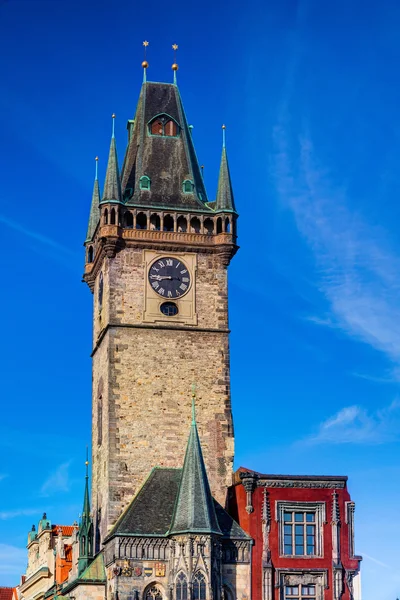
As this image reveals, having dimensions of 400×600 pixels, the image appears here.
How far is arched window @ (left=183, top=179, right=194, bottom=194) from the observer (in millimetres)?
78625

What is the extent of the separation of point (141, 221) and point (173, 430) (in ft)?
39.7

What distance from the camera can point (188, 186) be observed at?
78.7m

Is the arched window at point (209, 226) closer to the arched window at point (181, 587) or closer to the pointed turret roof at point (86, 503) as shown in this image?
the pointed turret roof at point (86, 503)

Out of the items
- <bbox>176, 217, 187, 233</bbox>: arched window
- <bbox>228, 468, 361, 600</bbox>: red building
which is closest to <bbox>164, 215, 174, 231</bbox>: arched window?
<bbox>176, 217, 187, 233</bbox>: arched window

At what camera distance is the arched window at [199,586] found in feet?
217

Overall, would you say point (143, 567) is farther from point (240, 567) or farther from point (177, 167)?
point (177, 167)

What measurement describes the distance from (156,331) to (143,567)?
13441mm

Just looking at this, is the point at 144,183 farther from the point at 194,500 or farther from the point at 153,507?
the point at 194,500

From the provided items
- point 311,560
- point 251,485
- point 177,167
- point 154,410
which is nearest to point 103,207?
point 177,167

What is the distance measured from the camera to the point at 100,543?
72.2m

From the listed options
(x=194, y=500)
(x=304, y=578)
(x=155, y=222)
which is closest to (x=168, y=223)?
(x=155, y=222)

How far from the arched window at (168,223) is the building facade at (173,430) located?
0.34 feet

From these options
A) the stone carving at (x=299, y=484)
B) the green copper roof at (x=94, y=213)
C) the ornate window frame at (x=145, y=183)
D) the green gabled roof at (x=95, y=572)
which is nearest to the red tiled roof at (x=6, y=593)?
the green copper roof at (x=94, y=213)

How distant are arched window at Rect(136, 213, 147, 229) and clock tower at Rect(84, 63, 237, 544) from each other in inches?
2.2
